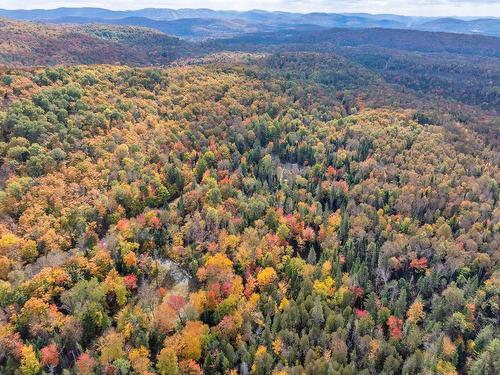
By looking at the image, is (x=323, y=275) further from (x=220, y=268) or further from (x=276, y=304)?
(x=220, y=268)

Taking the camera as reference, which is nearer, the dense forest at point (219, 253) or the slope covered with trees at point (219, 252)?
the dense forest at point (219, 253)

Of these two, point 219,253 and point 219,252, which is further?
point 219,252

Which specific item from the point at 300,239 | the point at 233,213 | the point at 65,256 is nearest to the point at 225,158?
the point at 233,213

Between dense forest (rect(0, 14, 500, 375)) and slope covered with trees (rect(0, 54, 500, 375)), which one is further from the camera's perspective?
slope covered with trees (rect(0, 54, 500, 375))
